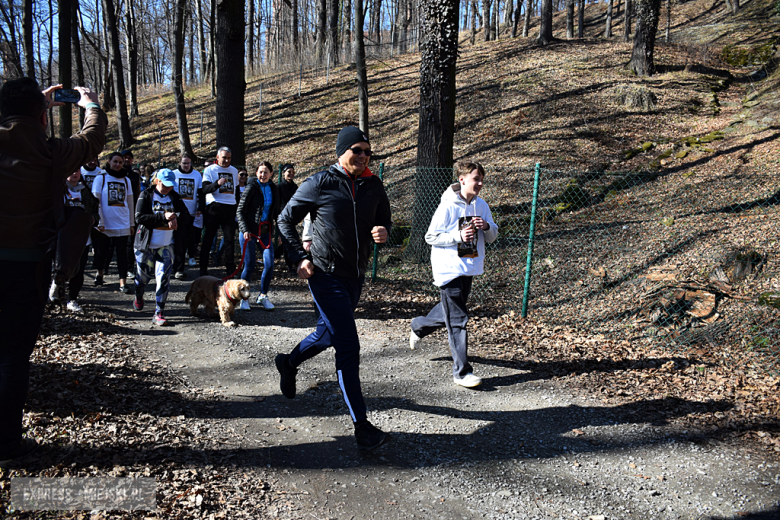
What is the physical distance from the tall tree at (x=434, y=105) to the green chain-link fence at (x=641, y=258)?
0.14 feet

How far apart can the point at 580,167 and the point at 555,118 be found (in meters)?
4.27

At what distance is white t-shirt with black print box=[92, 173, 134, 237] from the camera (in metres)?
7.29

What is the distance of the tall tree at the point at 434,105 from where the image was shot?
8711 mm

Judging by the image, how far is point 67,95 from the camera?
3426 mm

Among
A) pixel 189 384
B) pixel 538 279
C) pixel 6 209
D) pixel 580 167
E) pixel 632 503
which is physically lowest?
pixel 632 503

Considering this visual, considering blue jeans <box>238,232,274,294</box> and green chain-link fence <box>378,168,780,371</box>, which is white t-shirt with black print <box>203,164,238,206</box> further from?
green chain-link fence <box>378,168,780,371</box>

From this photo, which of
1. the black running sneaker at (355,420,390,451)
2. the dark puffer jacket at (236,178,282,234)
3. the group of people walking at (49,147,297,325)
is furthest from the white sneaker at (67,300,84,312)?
the black running sneaker at (355,420,390,451)

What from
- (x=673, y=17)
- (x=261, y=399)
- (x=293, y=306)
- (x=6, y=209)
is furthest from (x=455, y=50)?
(x=673, y=17)

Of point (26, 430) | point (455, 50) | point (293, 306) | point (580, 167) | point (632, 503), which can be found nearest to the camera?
point (632, 503)

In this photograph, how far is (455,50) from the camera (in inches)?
347

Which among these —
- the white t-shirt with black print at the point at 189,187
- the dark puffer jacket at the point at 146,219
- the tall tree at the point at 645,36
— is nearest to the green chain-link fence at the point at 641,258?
the white t-shirt with black print at the point at 189,187

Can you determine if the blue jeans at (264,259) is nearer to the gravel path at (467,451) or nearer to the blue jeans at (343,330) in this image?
the gravel path at (467,451)

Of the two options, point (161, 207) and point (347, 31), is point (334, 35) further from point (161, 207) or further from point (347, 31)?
point (161, 207)

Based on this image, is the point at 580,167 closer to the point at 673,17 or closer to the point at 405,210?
the point at 405,210
